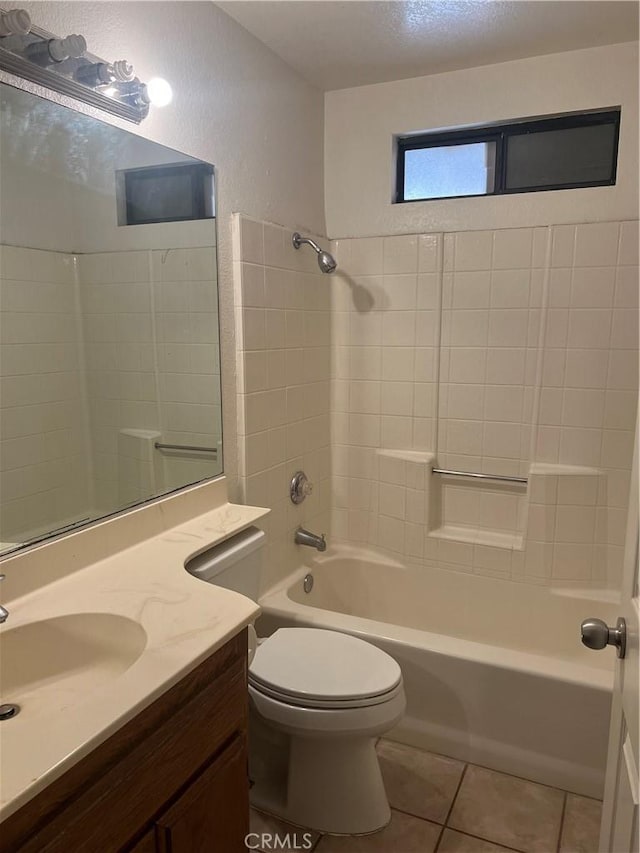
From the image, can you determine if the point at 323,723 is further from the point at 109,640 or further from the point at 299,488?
the point at 299,488

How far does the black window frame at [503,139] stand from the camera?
2170mm

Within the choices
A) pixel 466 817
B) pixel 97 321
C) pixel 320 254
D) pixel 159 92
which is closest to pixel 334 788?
pixel 466 817

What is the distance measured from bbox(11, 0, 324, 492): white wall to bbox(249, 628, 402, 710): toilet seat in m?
0.61

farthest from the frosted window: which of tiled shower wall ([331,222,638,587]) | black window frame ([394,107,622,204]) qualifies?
tiled shower wall ([331,222,638,587])

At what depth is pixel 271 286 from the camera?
83.4 inches

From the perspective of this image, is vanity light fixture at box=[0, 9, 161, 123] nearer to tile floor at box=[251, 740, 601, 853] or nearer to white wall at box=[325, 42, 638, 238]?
white wall at box=[325, 42, 638, 238]

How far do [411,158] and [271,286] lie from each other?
2.93ft

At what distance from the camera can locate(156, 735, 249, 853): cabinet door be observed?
1027 millimetres

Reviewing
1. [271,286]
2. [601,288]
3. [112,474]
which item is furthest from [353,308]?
[112,474]

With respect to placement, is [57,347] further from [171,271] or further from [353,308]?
[353,308]

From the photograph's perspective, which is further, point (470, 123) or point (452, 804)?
point (470, 123)

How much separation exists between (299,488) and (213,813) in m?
1.34

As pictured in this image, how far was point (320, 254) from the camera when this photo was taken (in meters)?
2.18

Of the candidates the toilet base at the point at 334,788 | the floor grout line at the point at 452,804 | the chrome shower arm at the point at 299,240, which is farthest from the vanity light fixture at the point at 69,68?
the floor grout line at the point at 452,804
